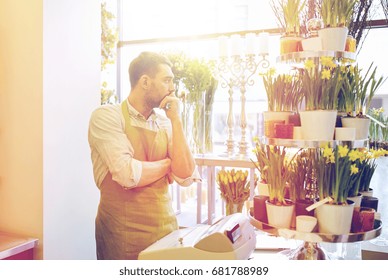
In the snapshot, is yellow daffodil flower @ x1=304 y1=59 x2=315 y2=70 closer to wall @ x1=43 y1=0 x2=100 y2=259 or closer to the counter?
wall @ x1=43 y1=0 x2=100 y2=259

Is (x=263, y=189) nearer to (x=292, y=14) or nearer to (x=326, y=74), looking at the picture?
(x=326, y=74)

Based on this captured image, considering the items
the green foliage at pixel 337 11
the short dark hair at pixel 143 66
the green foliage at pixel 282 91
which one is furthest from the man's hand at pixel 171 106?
the green foliage at pixel 337 11

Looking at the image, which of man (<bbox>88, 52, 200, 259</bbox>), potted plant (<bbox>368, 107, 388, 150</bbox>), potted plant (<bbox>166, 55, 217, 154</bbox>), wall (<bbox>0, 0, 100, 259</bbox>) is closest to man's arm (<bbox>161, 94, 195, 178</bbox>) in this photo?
man (<bbox>88, 52, 200, 259</bbox>)

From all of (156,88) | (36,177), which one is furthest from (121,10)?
(36,177)

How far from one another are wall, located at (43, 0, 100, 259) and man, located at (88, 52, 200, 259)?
4.0 inches

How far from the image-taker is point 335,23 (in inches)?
57.1

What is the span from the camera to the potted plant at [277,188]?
1436 millimetres

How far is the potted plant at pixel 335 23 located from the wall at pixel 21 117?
3.86ft

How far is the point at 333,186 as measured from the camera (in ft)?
4.50

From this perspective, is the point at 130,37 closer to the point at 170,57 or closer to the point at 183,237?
the point at 170,57

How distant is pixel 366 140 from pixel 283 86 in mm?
362

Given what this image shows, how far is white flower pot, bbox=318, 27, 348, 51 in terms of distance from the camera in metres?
1.43

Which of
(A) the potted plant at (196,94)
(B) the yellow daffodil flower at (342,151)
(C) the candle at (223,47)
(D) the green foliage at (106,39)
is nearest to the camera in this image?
(B) the yellow daffodil flower at (342,151)

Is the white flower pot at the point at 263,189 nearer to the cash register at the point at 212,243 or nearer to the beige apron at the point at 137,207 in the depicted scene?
the cash register at the point at 212,243
